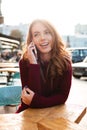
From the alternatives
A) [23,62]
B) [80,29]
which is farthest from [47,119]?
[80,29]

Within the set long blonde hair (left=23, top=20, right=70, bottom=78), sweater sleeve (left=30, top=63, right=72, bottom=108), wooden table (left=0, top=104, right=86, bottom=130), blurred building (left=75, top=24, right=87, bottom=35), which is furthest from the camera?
blurred building (left=75, top=24, right=87, bottom=35)

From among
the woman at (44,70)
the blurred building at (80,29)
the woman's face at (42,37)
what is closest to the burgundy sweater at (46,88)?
the woman at (44,70)

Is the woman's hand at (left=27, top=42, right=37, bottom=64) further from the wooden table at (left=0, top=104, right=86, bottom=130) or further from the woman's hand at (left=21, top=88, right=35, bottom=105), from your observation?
the wooden table at (left=0, top=104, right=86, bottom=130)

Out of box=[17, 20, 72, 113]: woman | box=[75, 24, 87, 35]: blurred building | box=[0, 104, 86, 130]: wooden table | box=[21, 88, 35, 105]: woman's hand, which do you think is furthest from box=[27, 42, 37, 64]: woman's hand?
box=[75, 24, 87, 35]: blurred building

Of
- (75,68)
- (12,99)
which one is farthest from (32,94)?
(75,68)

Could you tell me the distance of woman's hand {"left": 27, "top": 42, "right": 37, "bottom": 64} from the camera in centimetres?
245

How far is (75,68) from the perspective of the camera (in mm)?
14945

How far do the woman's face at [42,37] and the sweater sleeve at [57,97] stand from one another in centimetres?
25

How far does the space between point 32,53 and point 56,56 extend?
0.20 meters

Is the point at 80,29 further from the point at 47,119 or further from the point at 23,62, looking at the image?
the point at 47,119

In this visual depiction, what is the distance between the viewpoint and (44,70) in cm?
248

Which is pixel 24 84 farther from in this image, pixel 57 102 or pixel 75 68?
pixel 75 68

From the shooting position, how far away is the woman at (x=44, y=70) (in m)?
2.36

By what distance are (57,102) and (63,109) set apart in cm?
10
